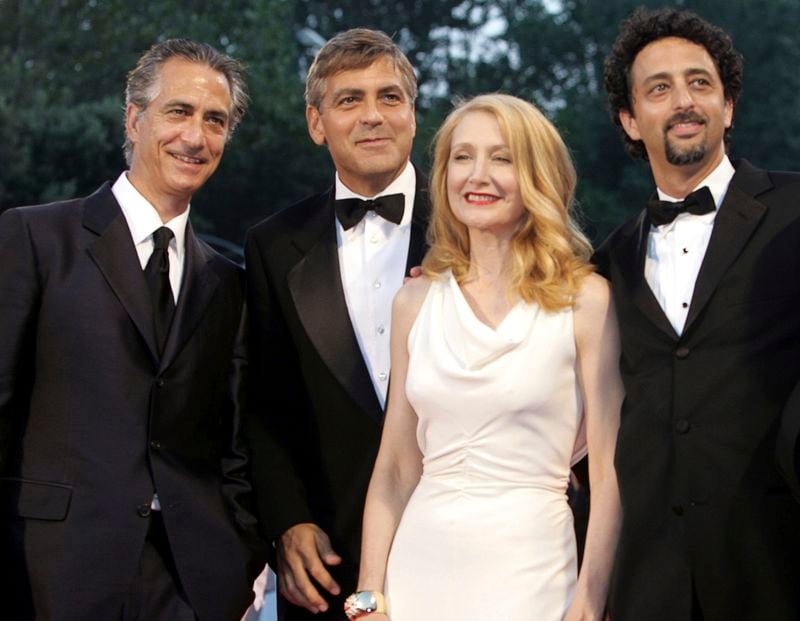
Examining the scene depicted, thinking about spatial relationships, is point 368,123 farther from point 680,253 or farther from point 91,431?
point 91,431

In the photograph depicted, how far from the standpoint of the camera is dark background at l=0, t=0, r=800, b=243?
26234mm

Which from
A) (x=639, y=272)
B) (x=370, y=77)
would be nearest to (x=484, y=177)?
(x=639, y=272)

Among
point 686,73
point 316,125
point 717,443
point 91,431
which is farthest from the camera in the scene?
point 316,125

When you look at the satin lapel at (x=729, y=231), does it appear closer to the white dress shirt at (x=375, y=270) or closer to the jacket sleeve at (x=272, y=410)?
the white dress shirt at (x=375, y=270)

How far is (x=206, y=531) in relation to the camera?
362cm

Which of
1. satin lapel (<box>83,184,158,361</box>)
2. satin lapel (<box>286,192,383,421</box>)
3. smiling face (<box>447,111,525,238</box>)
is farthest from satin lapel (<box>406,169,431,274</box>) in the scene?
satin lapel (<box>83,184,158,361</box>)

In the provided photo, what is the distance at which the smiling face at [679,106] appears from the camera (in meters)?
3.82

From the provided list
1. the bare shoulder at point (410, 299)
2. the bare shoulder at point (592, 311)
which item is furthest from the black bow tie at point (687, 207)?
the bare shoulder at point (410, 299)

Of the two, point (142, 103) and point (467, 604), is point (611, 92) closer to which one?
point (142, 103)

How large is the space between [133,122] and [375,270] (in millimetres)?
982

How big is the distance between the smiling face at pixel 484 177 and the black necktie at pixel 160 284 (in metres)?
0.95

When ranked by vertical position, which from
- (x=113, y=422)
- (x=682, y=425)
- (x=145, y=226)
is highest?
(x=145, y=226)

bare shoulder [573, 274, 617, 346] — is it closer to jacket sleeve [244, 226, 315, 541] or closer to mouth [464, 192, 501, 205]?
mouth [464, 192, 501, 205]

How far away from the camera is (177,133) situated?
391 cm
